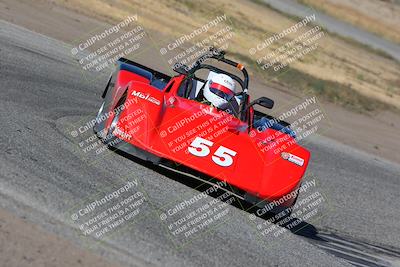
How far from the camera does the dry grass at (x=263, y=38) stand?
22.7m

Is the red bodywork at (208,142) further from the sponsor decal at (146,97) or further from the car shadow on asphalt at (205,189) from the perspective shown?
the car shadow on asphalt at (205,189)

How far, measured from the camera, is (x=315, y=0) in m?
41.9

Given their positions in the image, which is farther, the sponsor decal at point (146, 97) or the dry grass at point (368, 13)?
the dry grass at point (368, 13)

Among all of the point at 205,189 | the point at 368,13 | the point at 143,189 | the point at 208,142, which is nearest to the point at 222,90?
the point at 208,142

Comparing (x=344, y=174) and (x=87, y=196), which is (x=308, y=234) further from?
(x=344, y=174)

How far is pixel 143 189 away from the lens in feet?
25.7

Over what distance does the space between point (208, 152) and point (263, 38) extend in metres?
18.8

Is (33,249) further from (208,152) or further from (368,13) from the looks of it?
(368,13)

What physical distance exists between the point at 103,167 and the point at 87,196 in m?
1.16

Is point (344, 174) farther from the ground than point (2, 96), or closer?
closer

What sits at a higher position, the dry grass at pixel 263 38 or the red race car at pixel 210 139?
the red race car at pixel 210 139

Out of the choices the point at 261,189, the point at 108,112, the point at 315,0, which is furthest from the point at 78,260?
the point at 315,0

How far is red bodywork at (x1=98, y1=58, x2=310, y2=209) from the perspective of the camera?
8219mm

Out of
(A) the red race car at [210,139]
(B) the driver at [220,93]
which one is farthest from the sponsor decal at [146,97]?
(B) the driver at [220,93]
